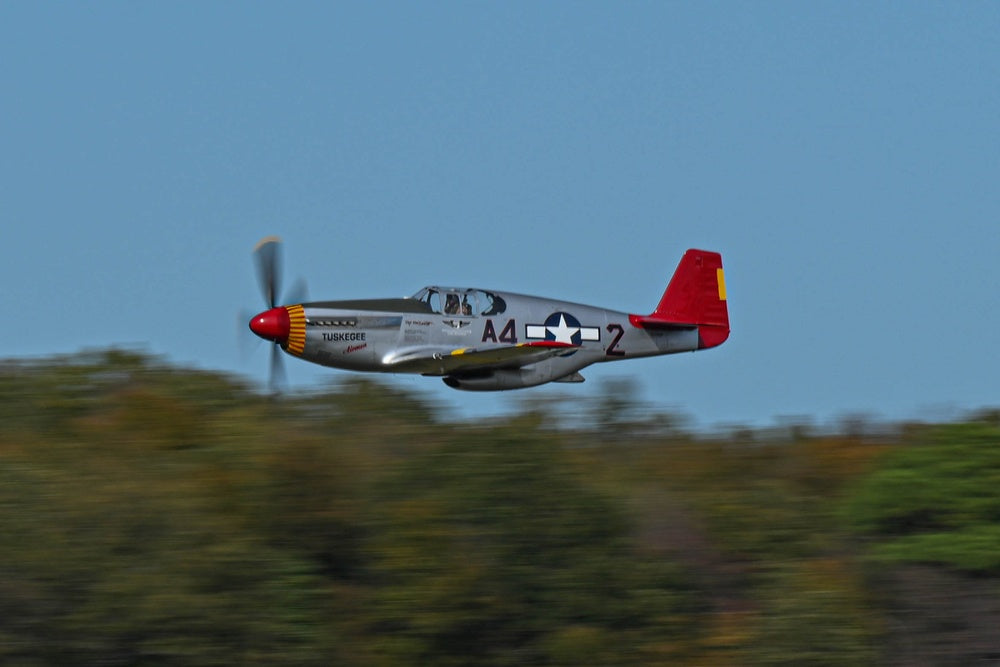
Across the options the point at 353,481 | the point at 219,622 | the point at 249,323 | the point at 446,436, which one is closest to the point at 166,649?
the point at 219,622

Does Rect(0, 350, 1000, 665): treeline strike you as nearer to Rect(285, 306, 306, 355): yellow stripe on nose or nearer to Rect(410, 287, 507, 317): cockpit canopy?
Rect(285, 306, 306, 355): yellow stripe on nose

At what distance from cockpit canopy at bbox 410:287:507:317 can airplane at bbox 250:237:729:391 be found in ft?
0.05

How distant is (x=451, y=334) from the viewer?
2333 centimetres

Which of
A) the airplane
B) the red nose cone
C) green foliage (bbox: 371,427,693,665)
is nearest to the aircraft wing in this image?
the airplane

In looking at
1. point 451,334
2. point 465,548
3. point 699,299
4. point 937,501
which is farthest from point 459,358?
point 937,501

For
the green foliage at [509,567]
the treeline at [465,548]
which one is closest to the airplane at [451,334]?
the treeline at [465,548]

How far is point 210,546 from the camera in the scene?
48.4 ft

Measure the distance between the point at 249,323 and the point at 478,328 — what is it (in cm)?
366

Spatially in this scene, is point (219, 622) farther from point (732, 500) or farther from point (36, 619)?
point (732, 500)

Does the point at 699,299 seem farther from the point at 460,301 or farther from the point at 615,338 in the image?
the point at 460,301

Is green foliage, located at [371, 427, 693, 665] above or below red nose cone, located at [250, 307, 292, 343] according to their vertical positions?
below

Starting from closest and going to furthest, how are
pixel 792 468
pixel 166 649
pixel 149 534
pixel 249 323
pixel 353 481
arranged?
pixel 166 649, pixel 149 534, pixel 353 481, pixel 792 468, pixel 249 323

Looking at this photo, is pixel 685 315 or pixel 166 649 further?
pixel 685 315

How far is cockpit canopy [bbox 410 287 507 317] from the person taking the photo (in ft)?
76.8
